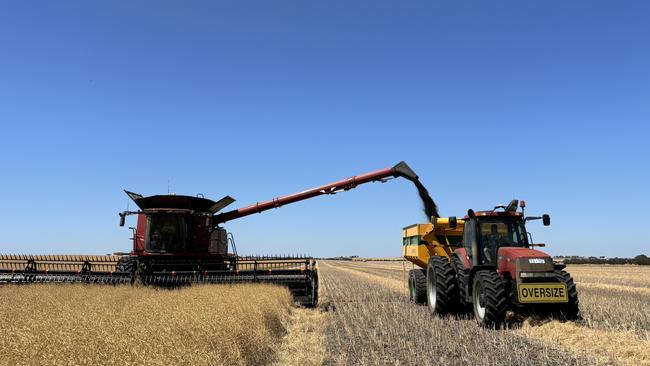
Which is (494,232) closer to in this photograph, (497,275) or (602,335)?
(497,275)

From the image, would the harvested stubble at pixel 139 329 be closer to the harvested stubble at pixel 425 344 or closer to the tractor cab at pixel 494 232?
the harvested stubble at pixel 425 344

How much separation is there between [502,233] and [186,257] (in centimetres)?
819

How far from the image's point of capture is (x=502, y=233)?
898 centimetres

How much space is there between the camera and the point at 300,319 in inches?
376

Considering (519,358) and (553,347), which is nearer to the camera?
(519,358)

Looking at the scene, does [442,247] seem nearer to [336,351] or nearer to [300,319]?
[300,319]

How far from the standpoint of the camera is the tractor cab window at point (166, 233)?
12.8m

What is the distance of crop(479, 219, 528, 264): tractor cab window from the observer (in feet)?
28.9

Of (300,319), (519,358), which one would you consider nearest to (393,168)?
(300,319)

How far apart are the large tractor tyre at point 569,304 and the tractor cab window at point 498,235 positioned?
1108 millimetres

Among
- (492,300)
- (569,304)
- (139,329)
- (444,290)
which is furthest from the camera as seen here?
(444,290)

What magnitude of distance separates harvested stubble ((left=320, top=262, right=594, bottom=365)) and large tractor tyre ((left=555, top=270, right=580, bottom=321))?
1333mm

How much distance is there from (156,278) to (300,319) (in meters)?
4.15

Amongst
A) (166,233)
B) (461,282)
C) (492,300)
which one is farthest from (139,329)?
(166,233)
